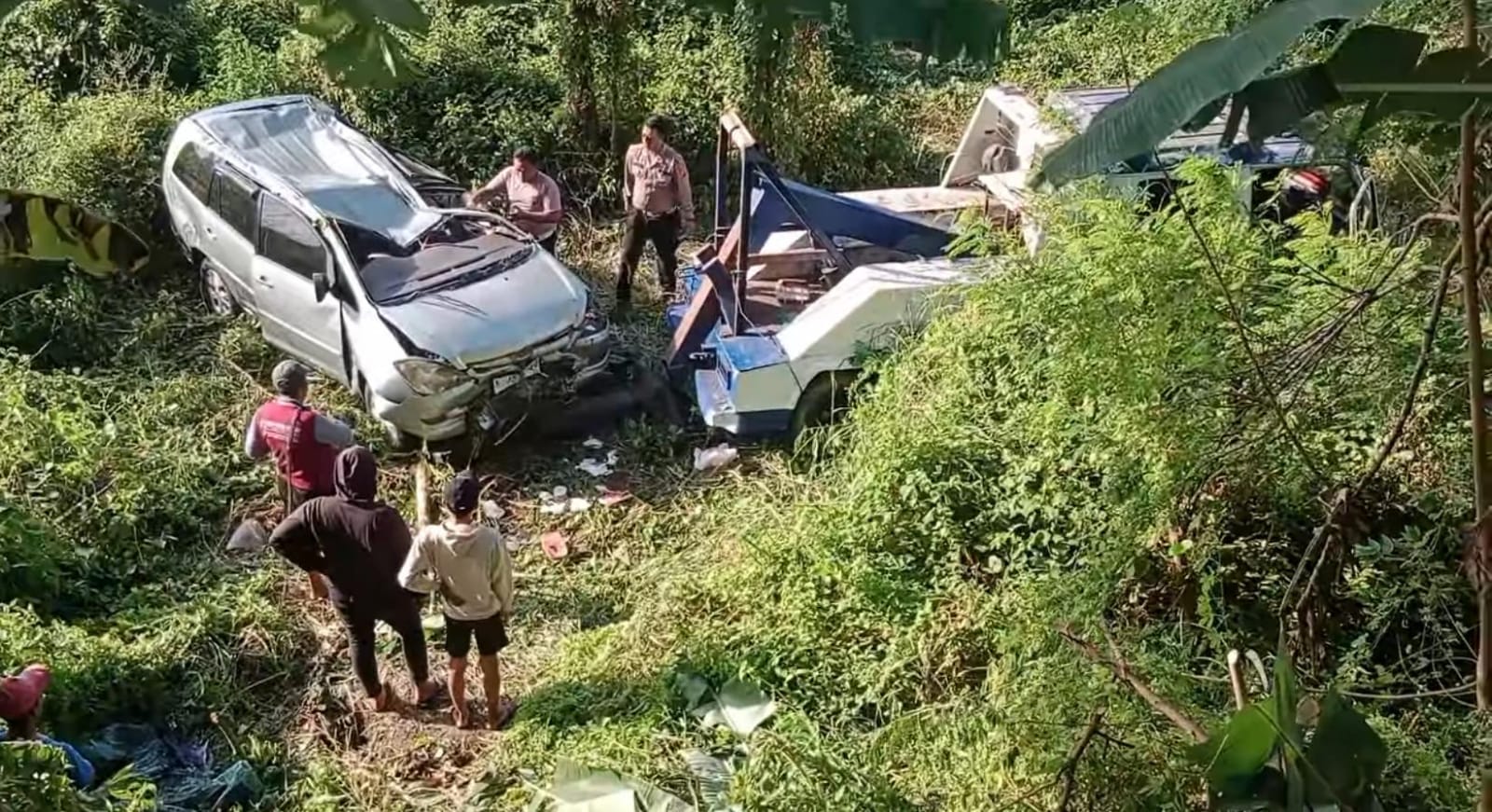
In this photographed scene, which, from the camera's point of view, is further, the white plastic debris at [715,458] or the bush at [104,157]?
the bush at [104,157]

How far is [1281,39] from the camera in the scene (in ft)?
4.72

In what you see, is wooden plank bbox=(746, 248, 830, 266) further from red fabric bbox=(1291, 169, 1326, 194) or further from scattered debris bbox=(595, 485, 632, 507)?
red fabric bbox=(1291, 169, 1326, 194)

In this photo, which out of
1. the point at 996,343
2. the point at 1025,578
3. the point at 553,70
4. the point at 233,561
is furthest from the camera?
the point at 553,70

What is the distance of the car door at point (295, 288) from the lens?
26.9 ft

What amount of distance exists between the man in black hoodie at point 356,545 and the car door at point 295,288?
2556mm

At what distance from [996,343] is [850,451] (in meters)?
0.90

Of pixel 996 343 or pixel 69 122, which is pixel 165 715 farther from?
pixel 69 122

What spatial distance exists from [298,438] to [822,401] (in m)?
2.77

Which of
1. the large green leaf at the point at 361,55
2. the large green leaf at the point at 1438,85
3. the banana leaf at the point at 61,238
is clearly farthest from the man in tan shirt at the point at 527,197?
the large green leaf at the point at 1438,85

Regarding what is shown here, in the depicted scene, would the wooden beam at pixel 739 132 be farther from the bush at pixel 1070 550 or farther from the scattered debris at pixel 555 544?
the scattered debris at pixel 555 544

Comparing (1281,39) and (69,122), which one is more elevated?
(1281,39)

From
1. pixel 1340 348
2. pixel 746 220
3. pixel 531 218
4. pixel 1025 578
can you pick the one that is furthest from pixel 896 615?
pixel 531 218

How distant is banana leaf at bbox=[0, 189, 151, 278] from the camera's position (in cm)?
188

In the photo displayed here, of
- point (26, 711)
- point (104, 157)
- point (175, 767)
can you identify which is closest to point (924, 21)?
Result: point (26, 711)
